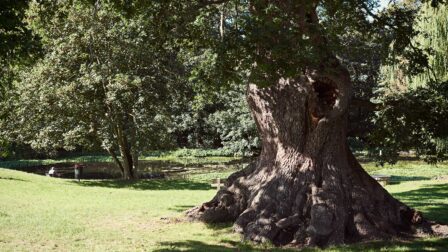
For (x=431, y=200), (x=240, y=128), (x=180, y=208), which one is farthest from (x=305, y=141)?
(x=240, y=128)

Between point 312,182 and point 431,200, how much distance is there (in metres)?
8.32

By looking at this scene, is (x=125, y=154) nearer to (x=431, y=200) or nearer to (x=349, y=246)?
(x=431, y=200)

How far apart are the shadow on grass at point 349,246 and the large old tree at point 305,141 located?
1.36 feet

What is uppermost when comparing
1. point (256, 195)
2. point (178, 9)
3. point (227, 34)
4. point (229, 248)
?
point (178, 9)

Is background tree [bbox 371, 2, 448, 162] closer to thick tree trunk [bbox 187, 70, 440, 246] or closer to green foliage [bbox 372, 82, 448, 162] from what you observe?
green foliage [bbox 372, 82, 448, 162]

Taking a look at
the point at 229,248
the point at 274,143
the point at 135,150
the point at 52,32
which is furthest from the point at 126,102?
the point at 229,248

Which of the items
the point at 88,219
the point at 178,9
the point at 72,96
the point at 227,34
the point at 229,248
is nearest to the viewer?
the point at 227,34

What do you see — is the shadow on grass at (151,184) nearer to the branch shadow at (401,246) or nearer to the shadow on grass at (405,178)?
the shadow on grass at (405,178)

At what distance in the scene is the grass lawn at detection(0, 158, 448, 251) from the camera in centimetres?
1062

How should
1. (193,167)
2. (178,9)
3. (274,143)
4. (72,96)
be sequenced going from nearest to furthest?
(178,9)
(274,143)
(72,96)
(193,167)

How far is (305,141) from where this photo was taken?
12367mm

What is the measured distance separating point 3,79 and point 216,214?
615cm

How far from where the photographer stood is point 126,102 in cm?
2570

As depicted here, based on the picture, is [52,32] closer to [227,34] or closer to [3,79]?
[3,79]
